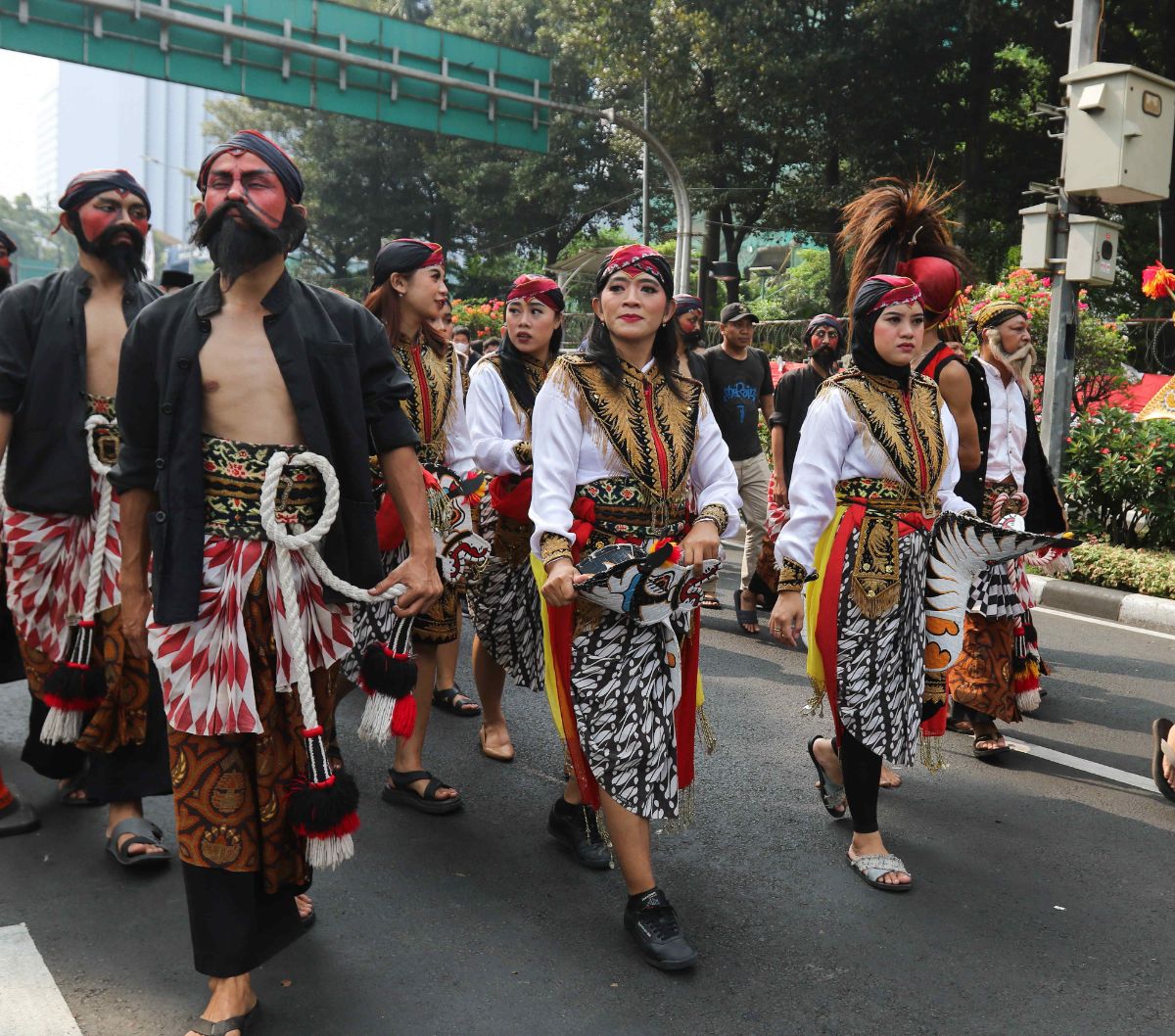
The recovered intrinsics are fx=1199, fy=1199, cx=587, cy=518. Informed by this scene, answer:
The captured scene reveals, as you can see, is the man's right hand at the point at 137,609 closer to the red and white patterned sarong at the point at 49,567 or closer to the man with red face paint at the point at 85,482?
the man with red face paint at the point at 85,482

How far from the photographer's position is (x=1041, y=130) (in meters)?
22.5

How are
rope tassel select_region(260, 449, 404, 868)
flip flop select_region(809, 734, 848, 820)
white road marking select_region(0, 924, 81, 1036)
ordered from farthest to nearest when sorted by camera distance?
1. flip flop select_region(809, 734, 848, 820)
2. white road marking select_region(0, 924, 81, 1036)
3. rope tassel select_region(260, 449, 404, 868)

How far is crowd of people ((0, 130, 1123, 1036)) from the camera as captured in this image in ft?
9.25

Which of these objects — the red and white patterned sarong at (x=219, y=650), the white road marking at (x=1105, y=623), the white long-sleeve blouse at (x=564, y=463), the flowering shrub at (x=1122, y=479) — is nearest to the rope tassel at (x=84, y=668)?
the red and white patterned sarong at (x=219, y=650)

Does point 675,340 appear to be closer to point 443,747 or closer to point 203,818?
point 203,818

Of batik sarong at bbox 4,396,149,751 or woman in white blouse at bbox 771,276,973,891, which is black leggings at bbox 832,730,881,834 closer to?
woman in white blouse at bbox 771,276,973,891

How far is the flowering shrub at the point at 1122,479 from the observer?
9.17 meters

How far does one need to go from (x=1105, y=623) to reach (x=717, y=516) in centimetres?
572

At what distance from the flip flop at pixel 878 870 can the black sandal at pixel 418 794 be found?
146 centimetres

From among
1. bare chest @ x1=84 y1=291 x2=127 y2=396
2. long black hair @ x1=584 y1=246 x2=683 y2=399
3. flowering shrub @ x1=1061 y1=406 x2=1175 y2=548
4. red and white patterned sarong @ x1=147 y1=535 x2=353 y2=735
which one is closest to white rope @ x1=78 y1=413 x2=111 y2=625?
bare chest @ x1=84 y1=291 x2=127 y2=396

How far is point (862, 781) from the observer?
3930 mm

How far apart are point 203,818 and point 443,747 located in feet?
7.75

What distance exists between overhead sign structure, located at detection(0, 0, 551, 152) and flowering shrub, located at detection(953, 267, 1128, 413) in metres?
7.74

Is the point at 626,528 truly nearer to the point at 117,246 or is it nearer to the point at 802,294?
the point at 117,246
